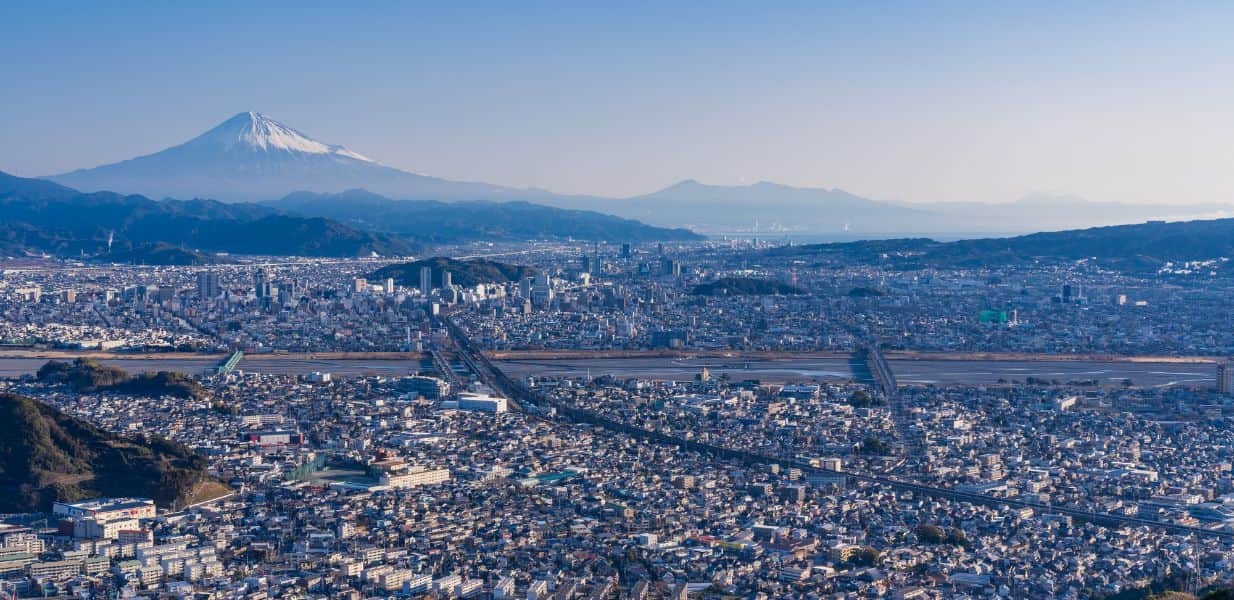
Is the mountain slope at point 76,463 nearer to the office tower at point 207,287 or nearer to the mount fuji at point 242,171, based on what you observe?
the office tower at point 207,287

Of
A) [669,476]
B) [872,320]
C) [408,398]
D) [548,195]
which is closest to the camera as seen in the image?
[669,476]

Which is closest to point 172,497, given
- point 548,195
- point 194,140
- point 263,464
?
point 263,464

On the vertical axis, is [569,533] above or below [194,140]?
below

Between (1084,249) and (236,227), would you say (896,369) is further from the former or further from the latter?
(236,227)

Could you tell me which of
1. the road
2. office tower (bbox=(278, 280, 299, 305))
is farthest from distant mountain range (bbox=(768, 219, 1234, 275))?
office tower (bbox=(278, 280, 299, 305))

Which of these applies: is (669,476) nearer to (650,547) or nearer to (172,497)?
(650,547)

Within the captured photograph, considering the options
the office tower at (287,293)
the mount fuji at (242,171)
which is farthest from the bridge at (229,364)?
the mount fuji at (242,171)
